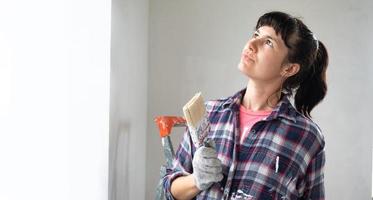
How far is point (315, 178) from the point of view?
3.57 feet

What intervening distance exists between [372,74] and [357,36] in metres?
0.21

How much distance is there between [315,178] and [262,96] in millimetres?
273

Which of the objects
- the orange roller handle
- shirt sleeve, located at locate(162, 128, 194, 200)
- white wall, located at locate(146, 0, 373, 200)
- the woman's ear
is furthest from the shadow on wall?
the woman's ear

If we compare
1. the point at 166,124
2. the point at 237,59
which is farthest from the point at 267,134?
the point at 237,59

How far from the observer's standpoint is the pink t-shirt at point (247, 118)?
109 cm

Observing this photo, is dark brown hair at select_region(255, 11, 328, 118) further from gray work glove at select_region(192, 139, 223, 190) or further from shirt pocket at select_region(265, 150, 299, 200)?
gray work glove at select_region(192, 139, 223, 190)

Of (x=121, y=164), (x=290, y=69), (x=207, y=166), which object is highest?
(x=290, y=69)

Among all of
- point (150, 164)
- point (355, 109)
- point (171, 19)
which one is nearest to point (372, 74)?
point (355, 109)

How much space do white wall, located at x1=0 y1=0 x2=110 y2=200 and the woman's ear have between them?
0.56m

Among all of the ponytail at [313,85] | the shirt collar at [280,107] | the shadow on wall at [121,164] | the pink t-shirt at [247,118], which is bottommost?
the shadow on wall at [121,164]

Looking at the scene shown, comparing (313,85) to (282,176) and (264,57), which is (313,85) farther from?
(282,176)

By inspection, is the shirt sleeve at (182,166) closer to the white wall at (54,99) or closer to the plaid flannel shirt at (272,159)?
the plaid flannel shirt at (272,159)

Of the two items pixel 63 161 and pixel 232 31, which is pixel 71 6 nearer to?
pixel 63 161

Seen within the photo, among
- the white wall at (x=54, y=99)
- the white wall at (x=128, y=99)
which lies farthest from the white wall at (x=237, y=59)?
the white wall at (x=54, y=99)
